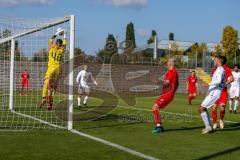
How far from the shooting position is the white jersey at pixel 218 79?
39.9 feet

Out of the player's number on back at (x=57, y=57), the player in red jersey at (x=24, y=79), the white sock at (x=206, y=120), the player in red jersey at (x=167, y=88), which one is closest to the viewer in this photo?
the player in red jersey at (x=167, y=88)

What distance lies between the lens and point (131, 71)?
42719mm

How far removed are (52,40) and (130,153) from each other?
675 centimetres

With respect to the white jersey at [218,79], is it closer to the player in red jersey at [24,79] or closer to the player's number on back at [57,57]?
the player's number on back at [57,57]

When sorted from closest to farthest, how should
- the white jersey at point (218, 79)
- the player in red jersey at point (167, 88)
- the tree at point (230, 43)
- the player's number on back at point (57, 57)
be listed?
the player in red jersey at point (167, 88), the white jersey at point (218, 79), the player's number on back at point (57, 57), the tree at point (230, 43)

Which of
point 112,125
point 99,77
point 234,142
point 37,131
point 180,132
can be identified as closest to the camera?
point 234,142

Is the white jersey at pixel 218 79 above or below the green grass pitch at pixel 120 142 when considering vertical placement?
above

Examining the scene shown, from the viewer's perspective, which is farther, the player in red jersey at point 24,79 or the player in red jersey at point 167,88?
the player in red jersey at point 24,79

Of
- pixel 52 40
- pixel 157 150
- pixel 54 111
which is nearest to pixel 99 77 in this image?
pixel 54 111

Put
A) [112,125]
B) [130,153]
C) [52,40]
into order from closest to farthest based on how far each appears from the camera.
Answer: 1. [130,153]
2. [112,125]
3. [52,40]

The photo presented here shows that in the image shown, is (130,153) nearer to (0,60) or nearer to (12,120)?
(12,120)

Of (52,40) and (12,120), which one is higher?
(52,40)

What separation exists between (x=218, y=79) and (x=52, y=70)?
20.8 ft

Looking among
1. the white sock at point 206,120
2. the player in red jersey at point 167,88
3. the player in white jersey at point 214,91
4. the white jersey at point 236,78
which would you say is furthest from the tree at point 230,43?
the player in red jersey at point 167,88
